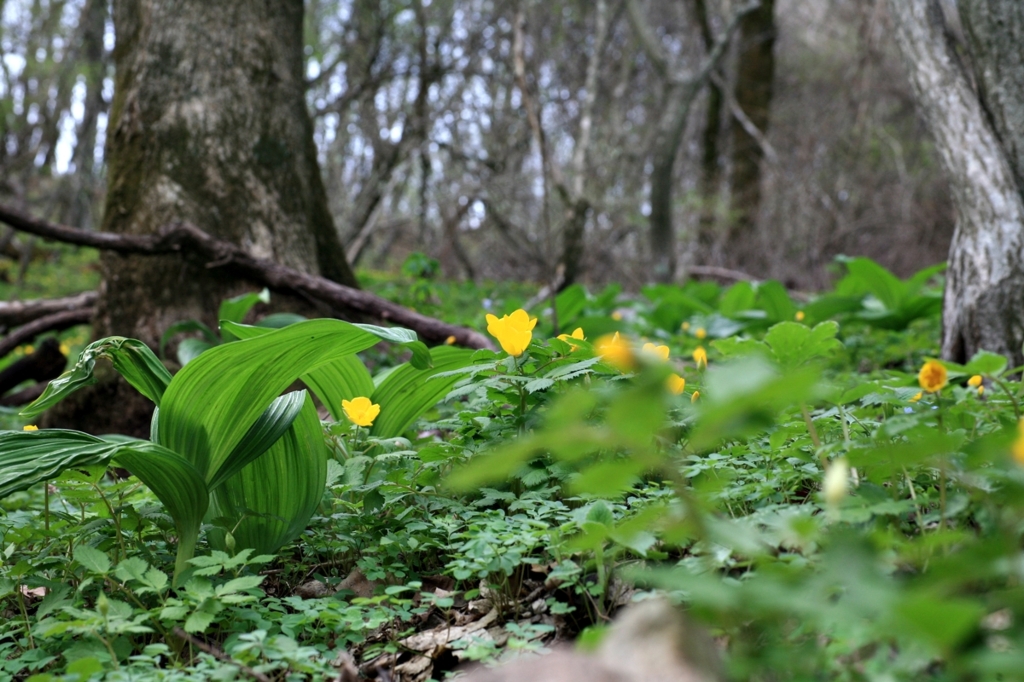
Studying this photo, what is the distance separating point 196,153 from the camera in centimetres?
393

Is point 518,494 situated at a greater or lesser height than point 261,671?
greater

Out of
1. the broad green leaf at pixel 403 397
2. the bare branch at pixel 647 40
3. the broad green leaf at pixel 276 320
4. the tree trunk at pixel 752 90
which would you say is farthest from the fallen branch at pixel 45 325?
the tree trunk at pixel 752 90

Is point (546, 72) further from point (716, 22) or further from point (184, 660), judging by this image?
point (184, 660)

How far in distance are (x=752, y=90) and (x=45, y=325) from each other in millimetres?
11286

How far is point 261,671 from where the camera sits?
4.36ft

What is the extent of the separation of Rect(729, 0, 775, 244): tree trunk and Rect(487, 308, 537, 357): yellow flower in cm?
1041

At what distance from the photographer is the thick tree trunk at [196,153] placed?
3.90 m

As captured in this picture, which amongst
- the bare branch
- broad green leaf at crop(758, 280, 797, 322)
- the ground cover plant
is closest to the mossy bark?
the ground cover plant

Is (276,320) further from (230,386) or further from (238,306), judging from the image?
(230,386)

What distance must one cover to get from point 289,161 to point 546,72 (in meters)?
11.1

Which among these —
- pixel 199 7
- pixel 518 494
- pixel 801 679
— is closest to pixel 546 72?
pixel 199 7

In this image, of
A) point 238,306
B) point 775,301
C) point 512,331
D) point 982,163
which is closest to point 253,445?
point 512,331

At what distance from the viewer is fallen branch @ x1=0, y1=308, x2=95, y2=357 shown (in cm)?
465

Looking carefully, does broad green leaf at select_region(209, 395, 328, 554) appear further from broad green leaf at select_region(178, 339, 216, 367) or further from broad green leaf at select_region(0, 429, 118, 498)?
broad green leaf at select_region(178, 339, 216, 367)
